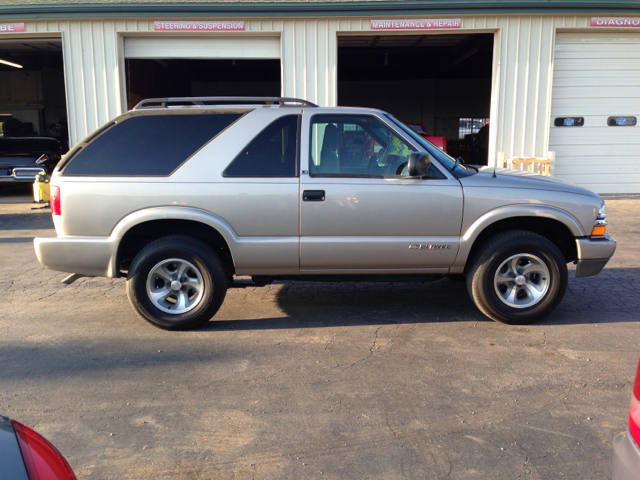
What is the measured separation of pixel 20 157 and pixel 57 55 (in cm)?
883

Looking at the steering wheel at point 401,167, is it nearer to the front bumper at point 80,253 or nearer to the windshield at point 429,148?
the windshield at point 429,148

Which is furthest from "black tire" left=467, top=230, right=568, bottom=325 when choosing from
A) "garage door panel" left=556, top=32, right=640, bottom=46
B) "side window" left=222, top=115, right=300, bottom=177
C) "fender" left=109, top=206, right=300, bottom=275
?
"garage door panel" left=556, top=32, right=640, bottom=46

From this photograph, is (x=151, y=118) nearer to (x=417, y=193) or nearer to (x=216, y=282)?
(x=216, y=282)

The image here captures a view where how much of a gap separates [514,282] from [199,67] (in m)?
22.6

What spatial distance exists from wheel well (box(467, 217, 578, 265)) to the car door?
40 centimetres

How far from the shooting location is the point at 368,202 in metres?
4.97

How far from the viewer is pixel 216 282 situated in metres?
5.01

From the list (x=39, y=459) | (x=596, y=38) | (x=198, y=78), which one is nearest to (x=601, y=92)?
(x=596, y=38)

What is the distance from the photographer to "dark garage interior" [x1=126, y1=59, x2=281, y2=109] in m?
16.0

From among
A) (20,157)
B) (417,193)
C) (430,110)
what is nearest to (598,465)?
(417,193)

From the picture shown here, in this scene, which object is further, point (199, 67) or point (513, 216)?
point (199, 67)

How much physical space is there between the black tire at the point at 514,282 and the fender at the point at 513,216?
0.17 metres

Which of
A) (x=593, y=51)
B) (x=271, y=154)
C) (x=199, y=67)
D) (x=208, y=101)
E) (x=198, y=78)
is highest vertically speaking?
(x=198, y=78)

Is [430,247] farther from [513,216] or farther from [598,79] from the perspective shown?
[598,79]
